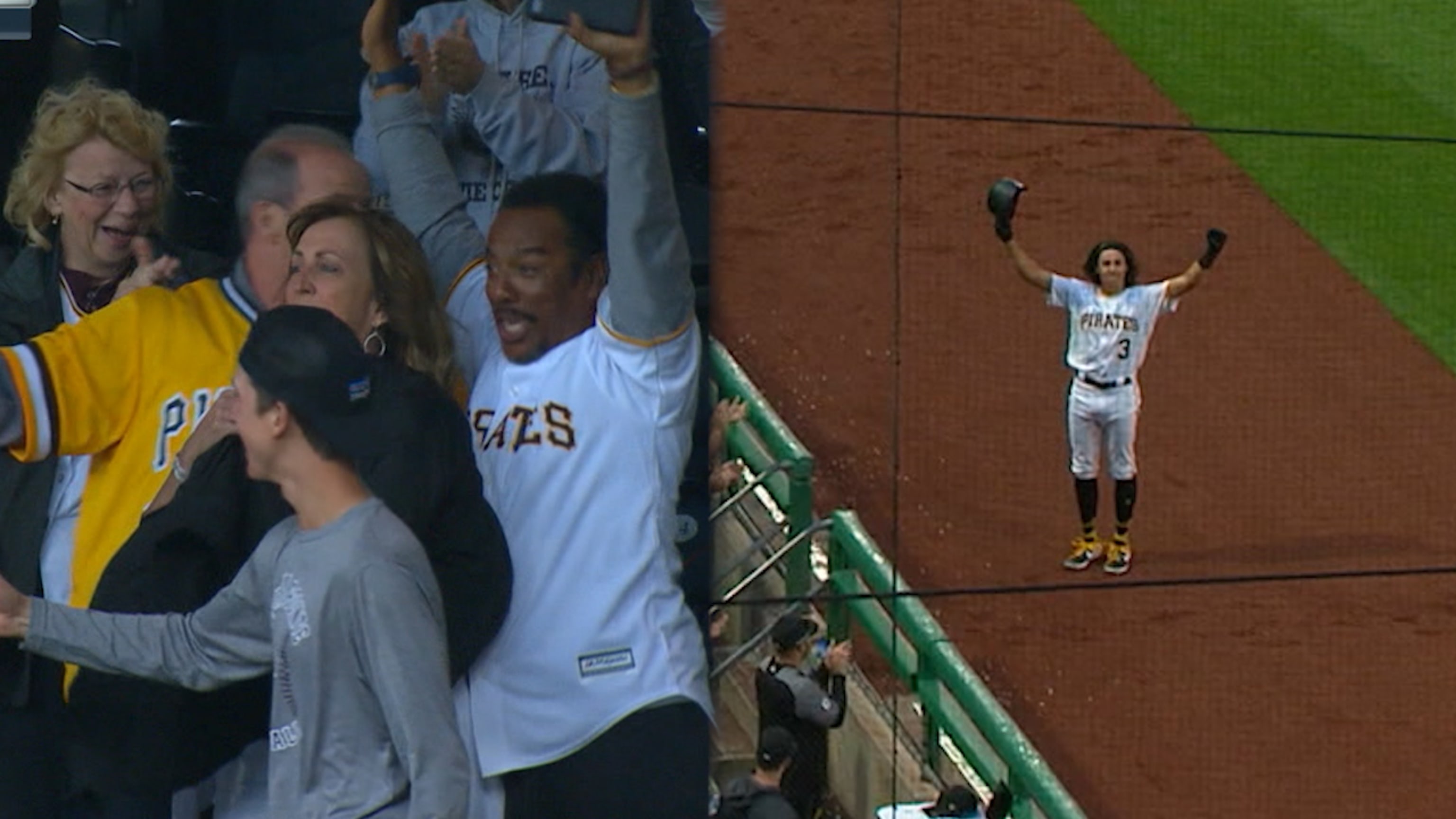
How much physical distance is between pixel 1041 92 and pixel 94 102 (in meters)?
1.97

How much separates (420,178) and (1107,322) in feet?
5.10

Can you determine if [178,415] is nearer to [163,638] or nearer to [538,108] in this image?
[163,638]

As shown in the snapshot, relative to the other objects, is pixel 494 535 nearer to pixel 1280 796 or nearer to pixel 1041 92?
pixel 1041 92

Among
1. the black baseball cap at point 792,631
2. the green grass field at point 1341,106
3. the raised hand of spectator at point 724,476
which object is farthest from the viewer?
the green grass field at point 1341,106

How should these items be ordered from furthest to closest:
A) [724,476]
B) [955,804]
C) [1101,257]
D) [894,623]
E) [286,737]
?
[1101,257] < [894,623] < [955,804] < [724,476] < [286,737]

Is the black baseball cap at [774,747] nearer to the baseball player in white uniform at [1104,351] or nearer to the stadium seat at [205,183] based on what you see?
the baseball player in white uniform at [1104,351]

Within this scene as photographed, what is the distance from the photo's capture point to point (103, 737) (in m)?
4.55

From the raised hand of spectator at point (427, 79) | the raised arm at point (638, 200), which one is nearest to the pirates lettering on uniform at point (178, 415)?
the raised hand of spectator at point (427, 79)

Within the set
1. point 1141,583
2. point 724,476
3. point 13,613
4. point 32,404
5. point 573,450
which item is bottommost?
point 1141,583

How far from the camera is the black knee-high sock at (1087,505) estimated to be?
5309 millimetres

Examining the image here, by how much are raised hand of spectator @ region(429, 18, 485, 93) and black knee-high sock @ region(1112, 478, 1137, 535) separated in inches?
65.8

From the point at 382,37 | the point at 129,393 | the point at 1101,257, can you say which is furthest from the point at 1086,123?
the point at 129,393

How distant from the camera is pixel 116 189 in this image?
180 inches

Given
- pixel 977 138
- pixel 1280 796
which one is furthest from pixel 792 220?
pixel 1280 796
